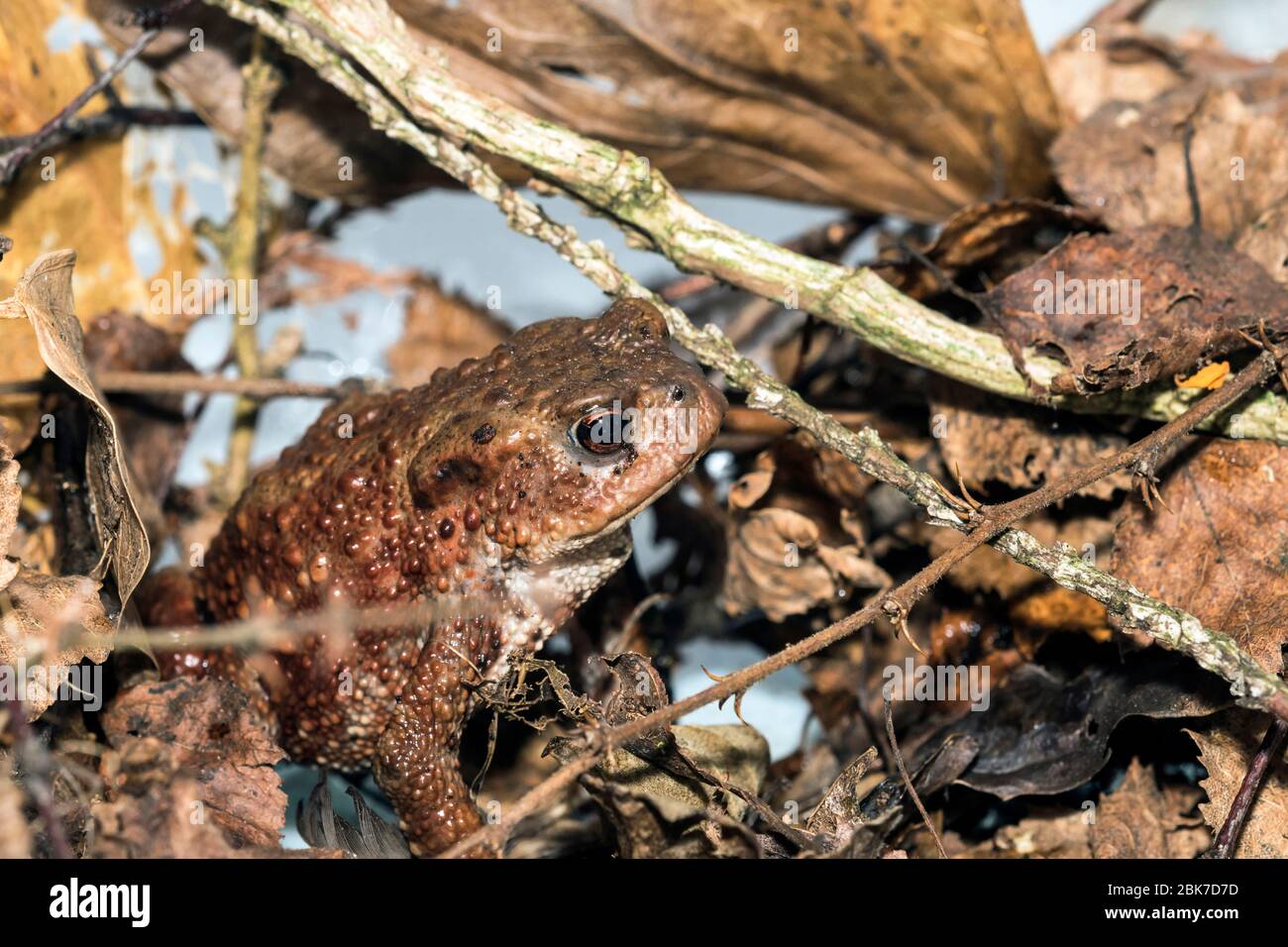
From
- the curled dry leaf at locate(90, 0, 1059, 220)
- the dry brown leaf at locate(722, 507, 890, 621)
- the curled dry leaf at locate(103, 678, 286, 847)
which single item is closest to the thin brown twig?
the curled dry leaf at locate(103, 678, 286, 847)

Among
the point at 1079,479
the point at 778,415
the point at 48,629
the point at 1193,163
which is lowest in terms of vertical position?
the point at 48,629

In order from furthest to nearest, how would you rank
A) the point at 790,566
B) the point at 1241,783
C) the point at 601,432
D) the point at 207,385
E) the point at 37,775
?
the point at 207,385 → the point at 790,566 → the point at 601,432 → the point at 1241,783 → the point at 37,775

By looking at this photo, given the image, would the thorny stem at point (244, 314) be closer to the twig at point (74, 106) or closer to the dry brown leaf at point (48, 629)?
the twig at point (74, 106)

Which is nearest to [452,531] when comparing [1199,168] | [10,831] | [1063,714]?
[10,831]

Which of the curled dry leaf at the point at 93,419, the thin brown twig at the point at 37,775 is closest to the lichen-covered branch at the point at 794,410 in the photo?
the curled dry leaf at the point at 93,419

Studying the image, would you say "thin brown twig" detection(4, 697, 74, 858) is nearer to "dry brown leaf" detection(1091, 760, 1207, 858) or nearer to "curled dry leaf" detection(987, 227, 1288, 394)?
"dry brown leaf" detection(1091, 760, 1207, 858)

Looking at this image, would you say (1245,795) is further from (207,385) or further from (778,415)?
(207,385)
